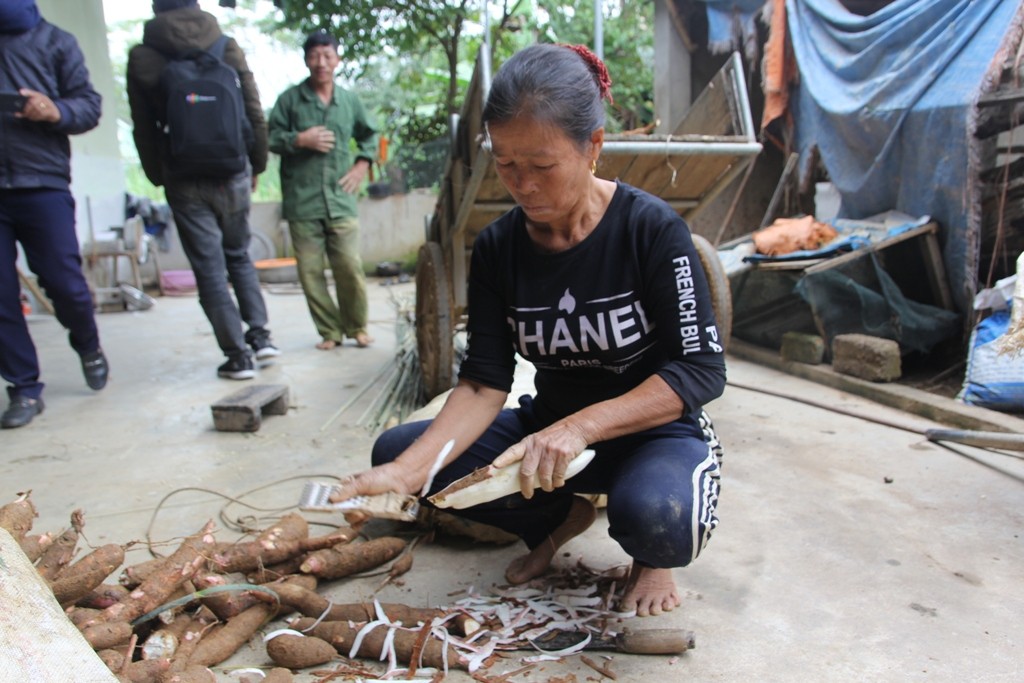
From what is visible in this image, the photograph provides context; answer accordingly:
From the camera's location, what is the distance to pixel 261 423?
3475mm

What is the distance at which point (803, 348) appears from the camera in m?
4.33

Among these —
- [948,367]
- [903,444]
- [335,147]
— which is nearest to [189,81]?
[335,147]

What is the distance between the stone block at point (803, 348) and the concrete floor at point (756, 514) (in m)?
0.21

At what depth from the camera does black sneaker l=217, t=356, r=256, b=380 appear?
14.2 ft

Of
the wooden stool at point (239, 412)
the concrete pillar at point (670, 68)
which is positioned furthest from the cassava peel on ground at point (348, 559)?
the concrete pillar at point (670, 68)

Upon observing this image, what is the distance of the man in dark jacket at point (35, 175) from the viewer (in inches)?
131

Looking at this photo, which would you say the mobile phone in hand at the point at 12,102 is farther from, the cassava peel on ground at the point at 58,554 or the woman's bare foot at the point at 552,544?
the woman's bare foot at the point at 552,544

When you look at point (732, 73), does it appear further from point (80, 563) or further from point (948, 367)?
point (80, 563)

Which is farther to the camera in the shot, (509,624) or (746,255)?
(746,255)

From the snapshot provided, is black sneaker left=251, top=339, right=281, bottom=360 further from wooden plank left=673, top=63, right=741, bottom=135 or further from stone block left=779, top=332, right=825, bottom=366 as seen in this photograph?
stone block left=779, top=332, right=825, bottom=366

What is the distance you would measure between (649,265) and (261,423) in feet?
7.85

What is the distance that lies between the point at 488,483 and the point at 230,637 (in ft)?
2.38

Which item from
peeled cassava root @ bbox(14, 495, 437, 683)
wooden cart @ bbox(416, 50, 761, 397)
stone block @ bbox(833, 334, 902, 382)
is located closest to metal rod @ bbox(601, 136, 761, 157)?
wooden cart @ bbox(416, 50, 761, 397)

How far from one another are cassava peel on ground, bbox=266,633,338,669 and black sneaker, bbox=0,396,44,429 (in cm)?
245
